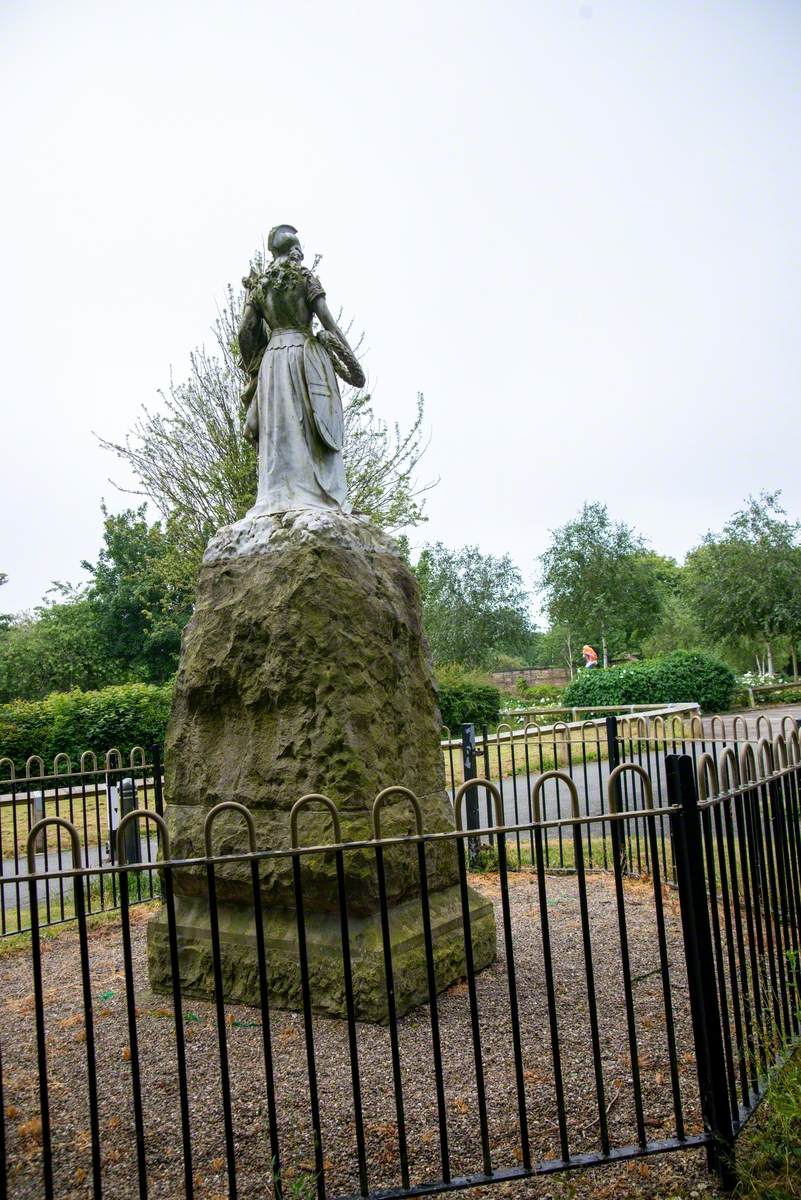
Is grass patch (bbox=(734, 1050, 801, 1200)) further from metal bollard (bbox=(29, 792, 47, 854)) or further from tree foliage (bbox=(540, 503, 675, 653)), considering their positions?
tree foliage (bbox=(540, 503, 675, 653))

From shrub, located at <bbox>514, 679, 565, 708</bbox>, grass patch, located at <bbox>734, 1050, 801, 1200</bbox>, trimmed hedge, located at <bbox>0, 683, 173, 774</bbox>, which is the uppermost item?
trimmed hedge, located at <bbox>0, 683, 173, 774</bbox>

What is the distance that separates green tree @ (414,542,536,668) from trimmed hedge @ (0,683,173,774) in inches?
1035

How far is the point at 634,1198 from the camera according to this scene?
8.79 feet

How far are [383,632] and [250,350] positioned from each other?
7.20 ft

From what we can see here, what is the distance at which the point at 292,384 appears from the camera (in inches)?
204

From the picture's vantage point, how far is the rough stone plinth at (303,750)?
13.8ft

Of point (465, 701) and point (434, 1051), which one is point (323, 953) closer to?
point (434, 1051)

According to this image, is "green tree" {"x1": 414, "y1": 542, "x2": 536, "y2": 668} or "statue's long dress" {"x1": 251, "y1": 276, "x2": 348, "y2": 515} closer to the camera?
"statue's long dress" {"x1": 251, "y1": 276, "x2": 348, "y2": 515}

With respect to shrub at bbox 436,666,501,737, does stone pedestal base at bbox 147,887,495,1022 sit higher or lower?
lower

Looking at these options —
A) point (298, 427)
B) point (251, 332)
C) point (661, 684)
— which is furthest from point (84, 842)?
point (661, 684)

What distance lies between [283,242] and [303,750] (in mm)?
3202

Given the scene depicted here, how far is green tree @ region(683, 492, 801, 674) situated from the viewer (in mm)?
30953

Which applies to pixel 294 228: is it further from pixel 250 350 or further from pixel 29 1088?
pixel 29 1088

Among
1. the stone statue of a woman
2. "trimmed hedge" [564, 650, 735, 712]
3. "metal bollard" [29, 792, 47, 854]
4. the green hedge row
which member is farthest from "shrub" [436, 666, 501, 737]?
the stone statue of a woman
